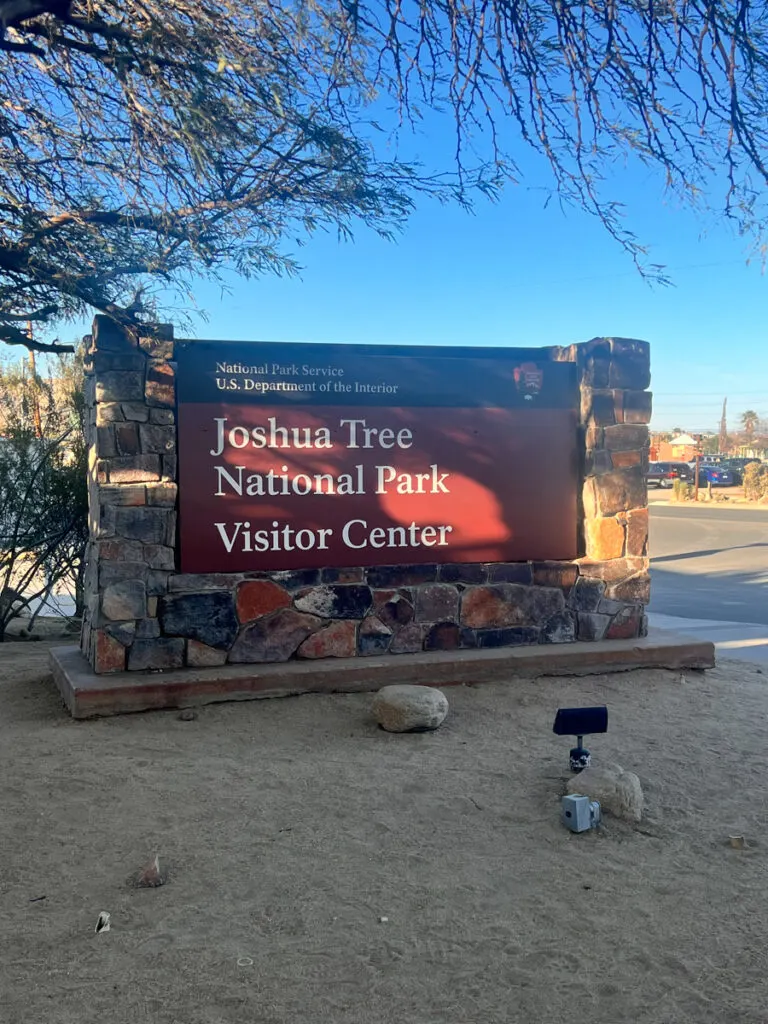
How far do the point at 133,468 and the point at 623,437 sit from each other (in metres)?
3.87

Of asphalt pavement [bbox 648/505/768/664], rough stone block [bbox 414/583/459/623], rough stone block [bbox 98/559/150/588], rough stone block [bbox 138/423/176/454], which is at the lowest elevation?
asphalt pavement [bbox 648/505/768/664]

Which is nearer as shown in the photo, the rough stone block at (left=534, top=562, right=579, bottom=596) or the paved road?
the rough stone block at (left=534, top=562, right=579, bottom=596)

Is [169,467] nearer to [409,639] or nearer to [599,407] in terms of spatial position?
[409,639]

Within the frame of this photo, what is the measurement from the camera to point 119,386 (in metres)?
5.94

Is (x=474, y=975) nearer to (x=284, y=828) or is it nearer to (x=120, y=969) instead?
(x=120, y=969)

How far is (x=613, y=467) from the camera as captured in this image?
7.12 meters

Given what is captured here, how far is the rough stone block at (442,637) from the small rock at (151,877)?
3428 millimetres

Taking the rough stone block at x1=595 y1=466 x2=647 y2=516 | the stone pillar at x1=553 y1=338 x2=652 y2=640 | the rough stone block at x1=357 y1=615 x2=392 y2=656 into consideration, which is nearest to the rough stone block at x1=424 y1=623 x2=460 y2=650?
the rough stone block at x1=357 y1=615 x2=392 y2=656

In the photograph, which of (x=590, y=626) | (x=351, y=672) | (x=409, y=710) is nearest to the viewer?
(x=409, y=710)

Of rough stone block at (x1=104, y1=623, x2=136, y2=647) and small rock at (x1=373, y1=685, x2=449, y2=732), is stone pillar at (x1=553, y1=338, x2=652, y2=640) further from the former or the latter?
rough stone block at (x1=104, y1=623, x2=136, y2=647)

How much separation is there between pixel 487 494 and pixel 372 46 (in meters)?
3.69

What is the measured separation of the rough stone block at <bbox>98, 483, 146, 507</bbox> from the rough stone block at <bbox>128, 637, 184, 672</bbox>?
3.13 ft

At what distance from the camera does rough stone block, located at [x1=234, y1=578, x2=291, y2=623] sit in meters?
6.18

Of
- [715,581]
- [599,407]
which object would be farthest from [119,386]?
[715,581]
